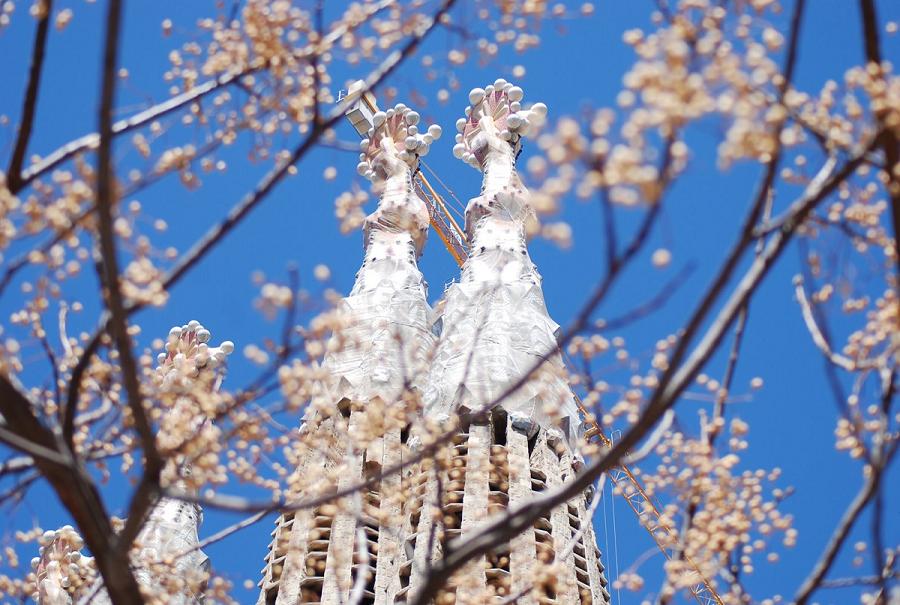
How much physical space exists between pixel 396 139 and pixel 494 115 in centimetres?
333

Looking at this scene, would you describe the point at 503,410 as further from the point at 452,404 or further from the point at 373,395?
the point at 452,404

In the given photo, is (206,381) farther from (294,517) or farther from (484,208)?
(484,208)

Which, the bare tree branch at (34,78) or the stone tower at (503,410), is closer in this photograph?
the bare tree branch at (34,78)

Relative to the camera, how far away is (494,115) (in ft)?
122

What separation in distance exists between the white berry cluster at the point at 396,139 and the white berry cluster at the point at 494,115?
0.82 meters

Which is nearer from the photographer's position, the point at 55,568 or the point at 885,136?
the point at 885,136

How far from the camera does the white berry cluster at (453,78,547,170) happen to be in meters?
A: 36.2

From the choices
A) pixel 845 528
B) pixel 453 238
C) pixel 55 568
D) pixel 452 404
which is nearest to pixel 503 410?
pixel 452 404

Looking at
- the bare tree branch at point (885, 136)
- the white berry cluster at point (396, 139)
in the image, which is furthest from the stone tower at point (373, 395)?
the bare tree branch at point (885, 136)

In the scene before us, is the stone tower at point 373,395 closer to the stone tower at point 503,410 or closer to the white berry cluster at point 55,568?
the stone tower at point 503,410

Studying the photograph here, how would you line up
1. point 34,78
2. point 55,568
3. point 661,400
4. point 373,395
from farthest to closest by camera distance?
point 373,395 → point 55,568 → point 34,78 → point 661,400

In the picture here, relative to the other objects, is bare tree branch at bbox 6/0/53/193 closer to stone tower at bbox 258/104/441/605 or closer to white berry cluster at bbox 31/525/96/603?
stone tower at bbox 258/104/441/605

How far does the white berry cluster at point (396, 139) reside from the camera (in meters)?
37.3

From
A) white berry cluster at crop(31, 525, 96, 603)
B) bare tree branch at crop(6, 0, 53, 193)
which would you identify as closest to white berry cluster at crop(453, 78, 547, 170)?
white berry cluster at crop(31, 525, 96, 603)
